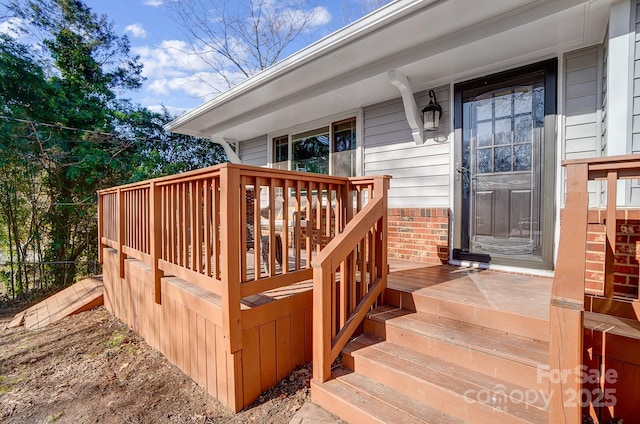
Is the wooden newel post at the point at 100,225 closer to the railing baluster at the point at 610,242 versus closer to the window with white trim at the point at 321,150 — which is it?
the window with white trim at the point at 321,150

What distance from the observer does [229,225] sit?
1.77 m

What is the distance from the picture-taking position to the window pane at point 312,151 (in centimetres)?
481

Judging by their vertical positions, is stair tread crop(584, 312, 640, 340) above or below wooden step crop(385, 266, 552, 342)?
above

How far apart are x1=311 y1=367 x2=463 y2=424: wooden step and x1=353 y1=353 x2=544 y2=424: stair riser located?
3 cm

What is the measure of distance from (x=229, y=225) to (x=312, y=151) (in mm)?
3458

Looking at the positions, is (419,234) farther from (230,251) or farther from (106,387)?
(106,387)

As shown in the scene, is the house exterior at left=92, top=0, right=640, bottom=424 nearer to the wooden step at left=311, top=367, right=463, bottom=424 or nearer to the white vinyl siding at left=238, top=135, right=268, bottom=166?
the wooden step at left=311, top=367, right=463, bottom=424

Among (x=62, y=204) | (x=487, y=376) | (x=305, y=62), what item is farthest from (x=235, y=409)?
(x=62, y=204)

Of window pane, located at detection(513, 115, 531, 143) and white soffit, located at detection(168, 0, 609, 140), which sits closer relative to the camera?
white soffit, located at detection(168, 0, 609, 140)

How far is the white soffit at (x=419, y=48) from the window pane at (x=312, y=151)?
53 cm

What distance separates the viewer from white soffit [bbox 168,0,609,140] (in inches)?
90.0

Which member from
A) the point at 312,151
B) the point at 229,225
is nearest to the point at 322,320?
the point at 229,225

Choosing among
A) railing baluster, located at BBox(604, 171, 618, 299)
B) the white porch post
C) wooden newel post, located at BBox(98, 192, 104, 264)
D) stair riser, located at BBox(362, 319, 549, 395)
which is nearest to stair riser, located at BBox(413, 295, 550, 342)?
stair riser, located at BBox(362, 319, 549, 395)

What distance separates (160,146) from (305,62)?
583 centimetres
